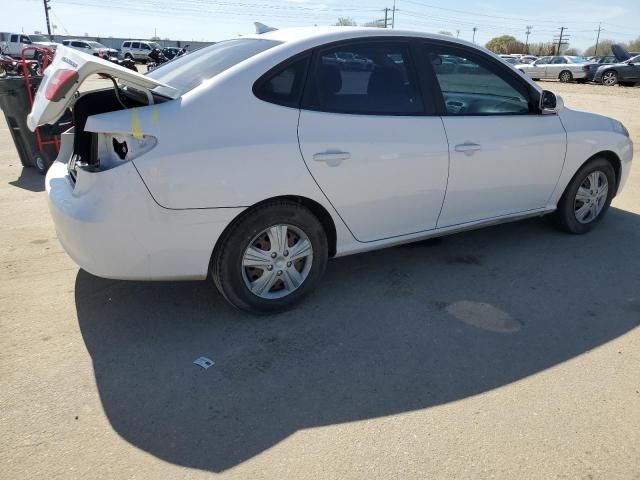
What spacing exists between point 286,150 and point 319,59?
2.14 ft

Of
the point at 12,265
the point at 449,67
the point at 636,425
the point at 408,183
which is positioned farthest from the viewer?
the point at 12,265

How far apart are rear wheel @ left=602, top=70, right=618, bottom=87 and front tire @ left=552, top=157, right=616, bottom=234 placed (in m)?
25.6

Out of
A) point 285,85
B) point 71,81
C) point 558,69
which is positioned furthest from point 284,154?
point 558,69

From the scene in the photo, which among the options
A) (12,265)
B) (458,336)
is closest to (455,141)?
(458,336)

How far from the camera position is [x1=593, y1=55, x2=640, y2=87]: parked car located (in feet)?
84.9

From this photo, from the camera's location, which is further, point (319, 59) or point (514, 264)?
point (514, 264)

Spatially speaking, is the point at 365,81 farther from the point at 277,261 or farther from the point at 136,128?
the point at 136,128

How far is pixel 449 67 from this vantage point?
379 cm

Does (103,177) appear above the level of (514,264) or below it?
above

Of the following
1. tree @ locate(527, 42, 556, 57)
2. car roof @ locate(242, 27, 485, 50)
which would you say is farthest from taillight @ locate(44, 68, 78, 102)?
tree @ locate(527, 42, 556, 57)

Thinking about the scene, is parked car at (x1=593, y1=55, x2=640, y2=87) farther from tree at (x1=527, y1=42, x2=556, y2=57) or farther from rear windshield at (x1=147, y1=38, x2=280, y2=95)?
tree at (x1=527, y1=42, x2=556, y2=57)

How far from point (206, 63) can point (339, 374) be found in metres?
2.10

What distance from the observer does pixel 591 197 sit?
15.8 feet

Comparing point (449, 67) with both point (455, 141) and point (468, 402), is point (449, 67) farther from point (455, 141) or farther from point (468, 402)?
point (468, 402)
